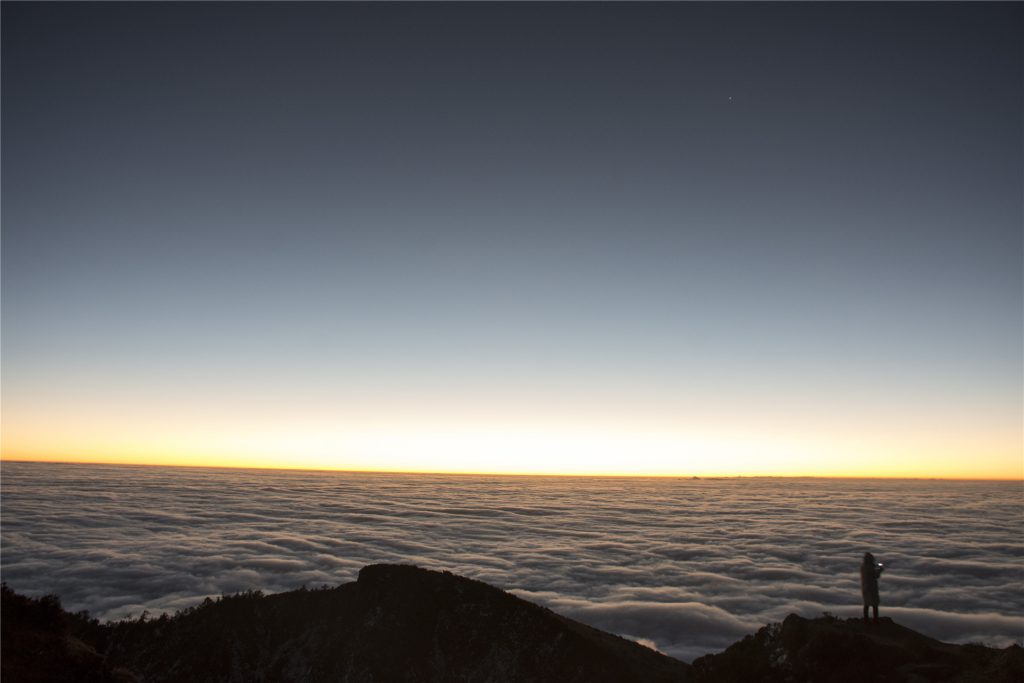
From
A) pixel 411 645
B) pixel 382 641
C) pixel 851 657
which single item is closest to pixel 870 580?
pixel 851 657

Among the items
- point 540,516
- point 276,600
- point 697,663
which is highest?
point 276,600

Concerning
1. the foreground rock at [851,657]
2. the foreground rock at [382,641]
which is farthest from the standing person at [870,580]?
the foreground rock at [382,641]

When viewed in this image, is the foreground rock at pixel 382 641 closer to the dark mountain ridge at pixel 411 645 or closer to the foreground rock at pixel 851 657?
the dark mountain ridge at pixel 411 645

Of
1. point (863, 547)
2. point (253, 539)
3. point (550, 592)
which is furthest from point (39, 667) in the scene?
point (863, 547)

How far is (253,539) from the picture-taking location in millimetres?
31688

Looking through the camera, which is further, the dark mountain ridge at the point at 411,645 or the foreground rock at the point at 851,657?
the dark mountain ridge at the point at 411,645

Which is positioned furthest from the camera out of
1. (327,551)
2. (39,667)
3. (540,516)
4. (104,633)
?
(540,516)

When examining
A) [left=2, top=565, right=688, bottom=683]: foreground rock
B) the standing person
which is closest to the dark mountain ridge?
[left=2, top=565, right=688, bottom=683]: foreground rock

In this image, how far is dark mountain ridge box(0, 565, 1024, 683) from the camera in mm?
9266

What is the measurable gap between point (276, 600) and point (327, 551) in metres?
17.5

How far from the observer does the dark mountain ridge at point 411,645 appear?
9266 millimetres

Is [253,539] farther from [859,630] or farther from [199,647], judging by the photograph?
[859,630]

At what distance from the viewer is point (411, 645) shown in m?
10.7

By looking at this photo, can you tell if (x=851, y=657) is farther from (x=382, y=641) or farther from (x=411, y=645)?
(x=382, y=641)
